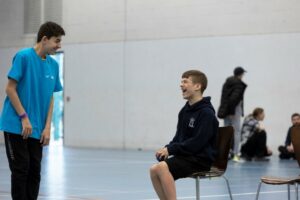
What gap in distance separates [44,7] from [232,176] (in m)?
11.5

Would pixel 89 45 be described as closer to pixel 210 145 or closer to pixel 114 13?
pixel 114 13

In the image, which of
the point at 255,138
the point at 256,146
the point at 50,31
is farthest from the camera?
the point at 256,146


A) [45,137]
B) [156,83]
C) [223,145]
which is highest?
[156,83]

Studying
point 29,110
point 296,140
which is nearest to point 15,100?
point 29,110

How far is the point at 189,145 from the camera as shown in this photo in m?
5.86

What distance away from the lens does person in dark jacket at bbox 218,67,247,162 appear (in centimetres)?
1444

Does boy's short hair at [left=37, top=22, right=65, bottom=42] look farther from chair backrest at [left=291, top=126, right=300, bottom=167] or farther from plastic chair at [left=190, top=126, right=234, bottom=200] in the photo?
chair backrest at [left=291, top=126, right=300, bottom=167]

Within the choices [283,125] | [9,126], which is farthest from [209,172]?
[283,125]

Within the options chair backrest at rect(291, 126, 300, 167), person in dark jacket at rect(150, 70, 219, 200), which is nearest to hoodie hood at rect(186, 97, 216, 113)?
person in dark jacket at rect(150, 70, 219, 200)

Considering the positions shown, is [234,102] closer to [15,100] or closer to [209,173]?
[209,173]

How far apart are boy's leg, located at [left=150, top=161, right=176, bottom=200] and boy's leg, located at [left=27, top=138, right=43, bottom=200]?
3.00 feet

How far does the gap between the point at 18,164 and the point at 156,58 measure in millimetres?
13468

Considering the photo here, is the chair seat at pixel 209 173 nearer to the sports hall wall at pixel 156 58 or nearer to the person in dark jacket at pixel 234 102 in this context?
the person in dark jacket at pixel 234 102

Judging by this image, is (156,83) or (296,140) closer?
(296,140)
